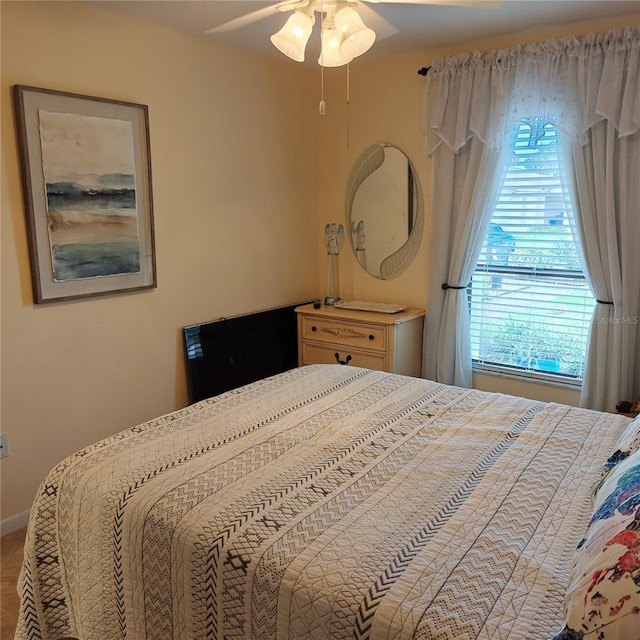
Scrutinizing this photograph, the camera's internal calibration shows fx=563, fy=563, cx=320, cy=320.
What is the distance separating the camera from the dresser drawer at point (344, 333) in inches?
133

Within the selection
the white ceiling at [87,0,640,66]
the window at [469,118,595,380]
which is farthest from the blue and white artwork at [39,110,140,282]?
the window at [469,118,595,380]

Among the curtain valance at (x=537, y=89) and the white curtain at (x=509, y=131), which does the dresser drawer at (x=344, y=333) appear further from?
the curtain valance at (x=537, y=89)

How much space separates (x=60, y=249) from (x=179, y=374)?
0.97m

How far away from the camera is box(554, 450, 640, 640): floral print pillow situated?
35.2 inches

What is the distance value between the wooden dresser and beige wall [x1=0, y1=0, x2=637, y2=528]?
270 mm

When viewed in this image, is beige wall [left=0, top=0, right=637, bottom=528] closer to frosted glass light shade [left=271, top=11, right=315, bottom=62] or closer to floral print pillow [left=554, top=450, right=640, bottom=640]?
frosted glass light shade [left=271, top=11, right=315, bottom=62]

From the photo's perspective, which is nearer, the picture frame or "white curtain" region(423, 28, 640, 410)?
the picture frame

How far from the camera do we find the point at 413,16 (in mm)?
2732

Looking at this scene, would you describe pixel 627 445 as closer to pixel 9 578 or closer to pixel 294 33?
pixel 294 33

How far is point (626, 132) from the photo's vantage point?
270 centimetres

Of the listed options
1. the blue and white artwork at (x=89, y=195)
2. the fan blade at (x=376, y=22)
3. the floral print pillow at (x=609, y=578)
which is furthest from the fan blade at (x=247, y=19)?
the floral print pillow at (x=609, y=578)

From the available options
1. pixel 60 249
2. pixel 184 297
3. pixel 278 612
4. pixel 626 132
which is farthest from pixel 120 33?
pixel 278 612

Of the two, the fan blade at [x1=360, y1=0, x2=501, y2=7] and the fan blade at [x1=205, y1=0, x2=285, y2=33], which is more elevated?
the fan blade at [x1=205, y1=0, x2=285, y2=33]

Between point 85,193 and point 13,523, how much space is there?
157 centimetres
